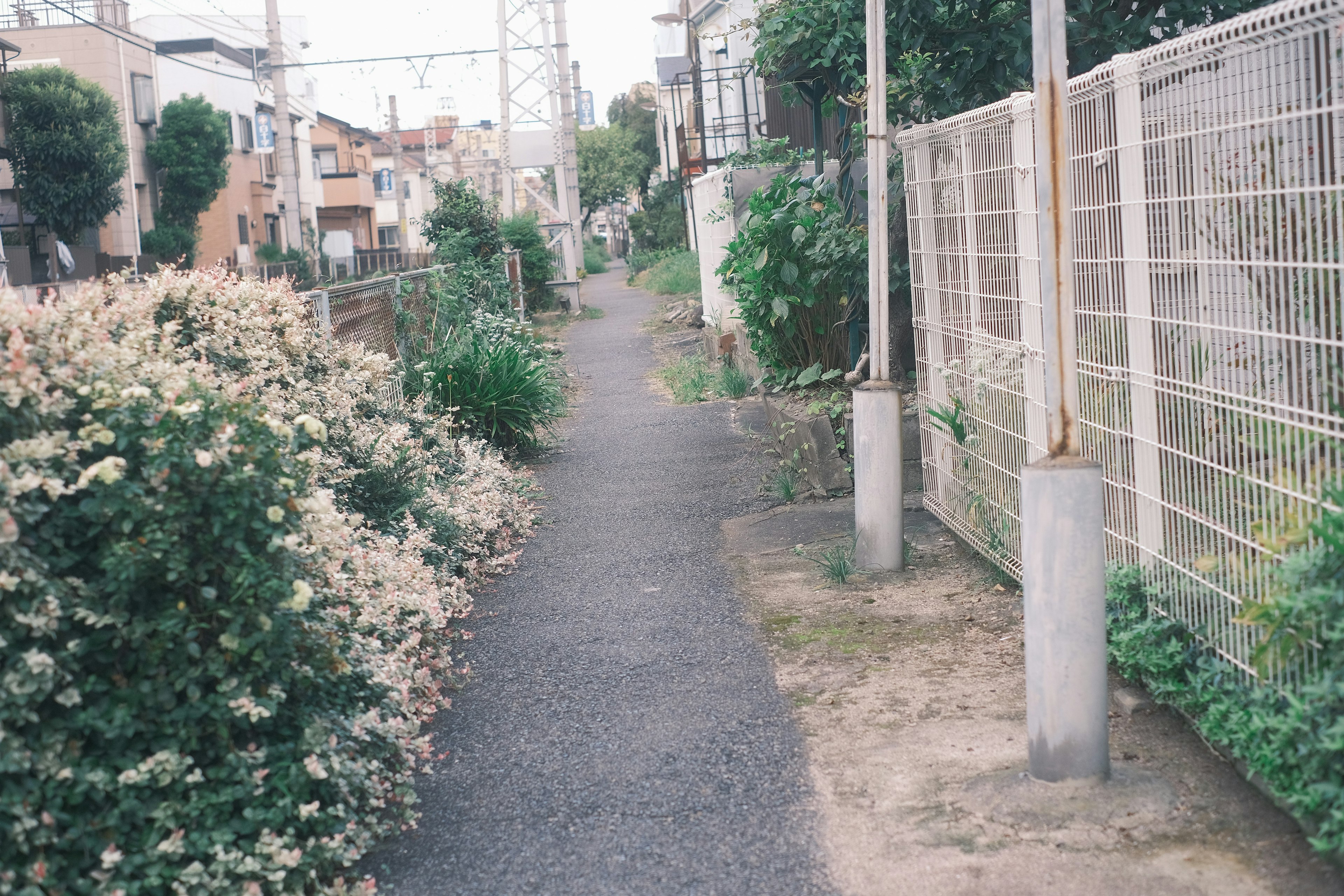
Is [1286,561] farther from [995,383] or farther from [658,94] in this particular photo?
[658,94]

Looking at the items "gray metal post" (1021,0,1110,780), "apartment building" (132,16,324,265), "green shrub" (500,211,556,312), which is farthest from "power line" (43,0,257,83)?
"gray metal post" (1021,0,1110,780)

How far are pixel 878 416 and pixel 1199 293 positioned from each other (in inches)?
89.2

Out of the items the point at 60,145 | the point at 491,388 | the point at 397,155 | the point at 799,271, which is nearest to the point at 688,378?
the point at 491,388

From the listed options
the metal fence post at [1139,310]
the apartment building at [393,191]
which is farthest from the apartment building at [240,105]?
the metal fence post at [1139,310]

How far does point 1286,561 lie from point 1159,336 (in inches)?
42.3

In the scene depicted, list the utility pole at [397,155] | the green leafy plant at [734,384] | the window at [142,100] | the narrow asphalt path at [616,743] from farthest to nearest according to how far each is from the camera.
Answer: the utility pole at [397,155] < the window at [142,100] < the green leafy plant at [734,384] < the narrow asphalt path at [616,743]

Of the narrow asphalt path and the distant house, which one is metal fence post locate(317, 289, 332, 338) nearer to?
the narrow asphalt path

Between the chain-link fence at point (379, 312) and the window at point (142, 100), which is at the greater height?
the window at point (142, 100)

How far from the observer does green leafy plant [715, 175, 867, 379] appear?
25.3 feet

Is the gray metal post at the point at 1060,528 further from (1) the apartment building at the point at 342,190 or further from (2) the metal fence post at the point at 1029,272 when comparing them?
(1) the apartment building at the point at 342,190

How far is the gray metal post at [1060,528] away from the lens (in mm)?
3215

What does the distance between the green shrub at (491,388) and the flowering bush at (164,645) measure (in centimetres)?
522

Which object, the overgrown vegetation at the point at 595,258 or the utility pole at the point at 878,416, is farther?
the overgrown vegetation at the point at 595,258

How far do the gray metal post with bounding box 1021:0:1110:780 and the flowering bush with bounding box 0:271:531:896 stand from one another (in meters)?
1.77
